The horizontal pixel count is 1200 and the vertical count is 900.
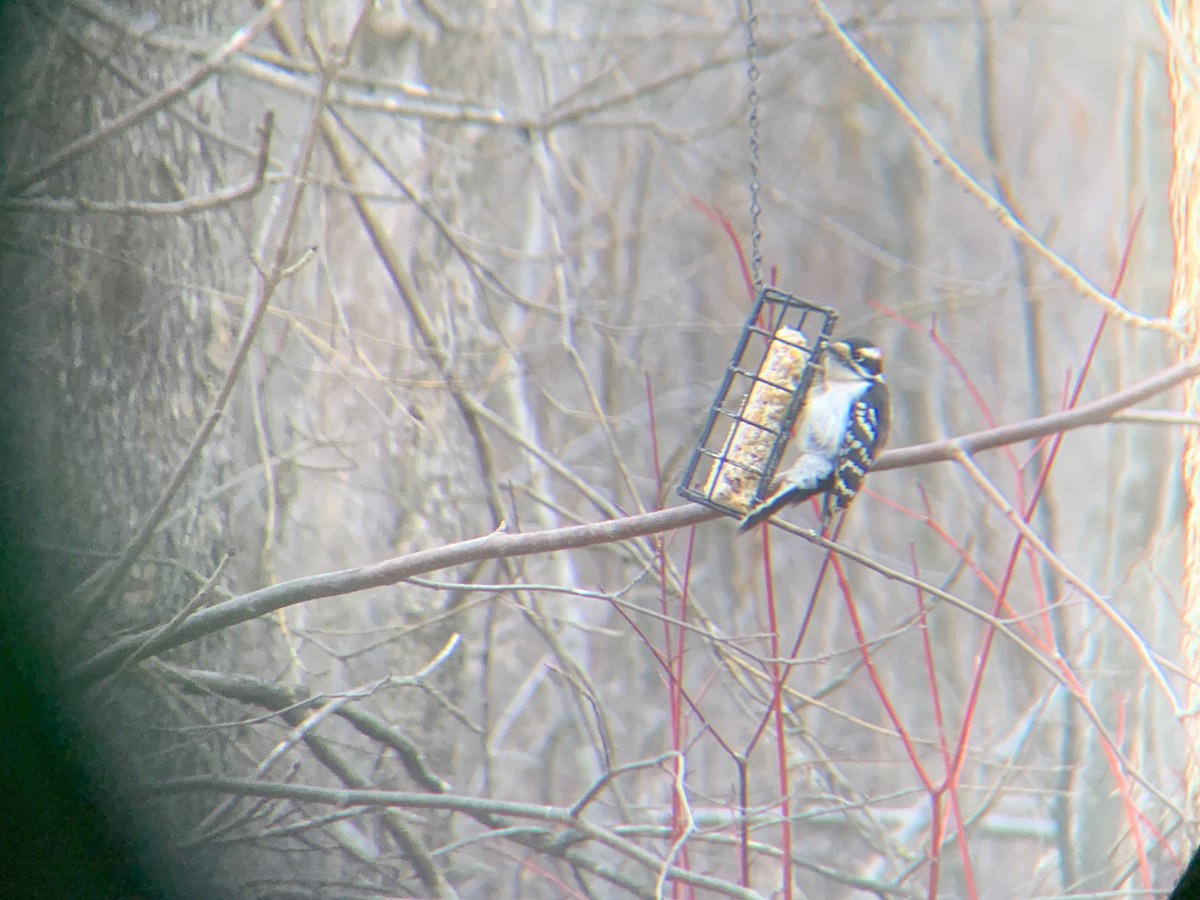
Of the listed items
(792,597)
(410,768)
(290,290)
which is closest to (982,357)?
(792,597)

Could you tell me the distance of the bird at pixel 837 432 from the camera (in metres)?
1.86

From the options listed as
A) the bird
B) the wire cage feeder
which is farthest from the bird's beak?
the wire cage feeder

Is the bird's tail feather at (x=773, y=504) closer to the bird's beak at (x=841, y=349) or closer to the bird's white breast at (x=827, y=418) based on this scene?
the bird's white breast at (x=827, y=418)

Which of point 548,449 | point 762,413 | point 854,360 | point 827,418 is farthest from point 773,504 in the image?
point 548,449

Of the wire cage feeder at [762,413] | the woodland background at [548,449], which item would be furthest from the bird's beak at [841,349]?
the woodland background at [548,449]

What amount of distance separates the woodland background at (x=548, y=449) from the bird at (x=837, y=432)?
0.21 metres

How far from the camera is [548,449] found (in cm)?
395

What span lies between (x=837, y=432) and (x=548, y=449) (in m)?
2.10

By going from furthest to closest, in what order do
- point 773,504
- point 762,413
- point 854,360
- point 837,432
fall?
1. point 854,360
2. point 837,432
3. point 762,413
4. point 773,504

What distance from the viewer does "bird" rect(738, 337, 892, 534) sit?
6.10 ft

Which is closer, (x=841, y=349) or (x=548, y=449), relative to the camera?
(x=841, y=349)

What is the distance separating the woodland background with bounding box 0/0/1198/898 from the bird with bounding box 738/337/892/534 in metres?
0.21

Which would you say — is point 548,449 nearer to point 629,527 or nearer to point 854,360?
point 854,360

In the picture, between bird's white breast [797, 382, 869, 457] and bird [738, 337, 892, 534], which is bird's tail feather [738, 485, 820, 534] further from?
bird's white breast [797, 382, 869, 457]
